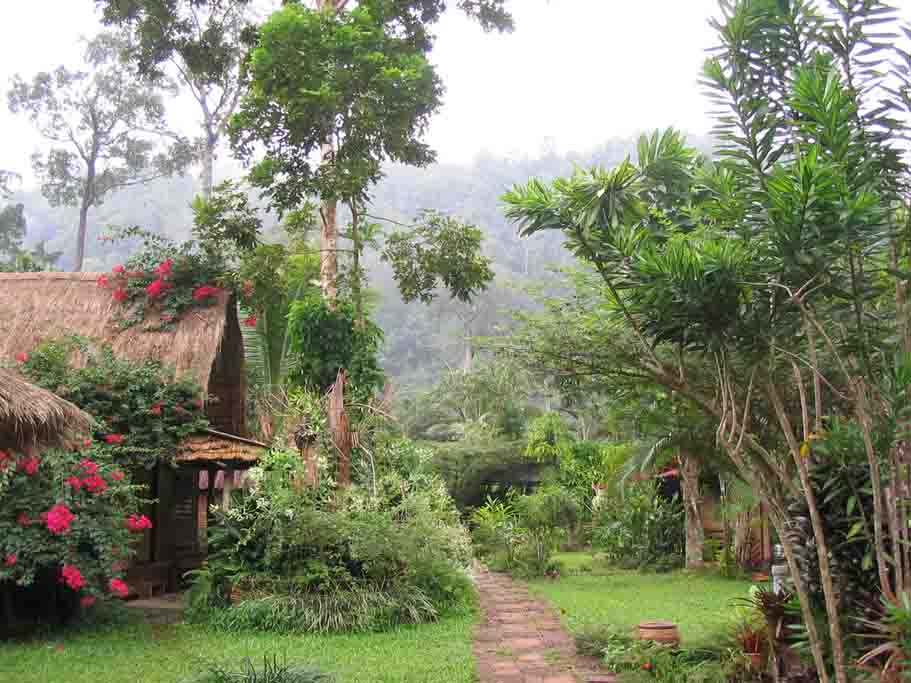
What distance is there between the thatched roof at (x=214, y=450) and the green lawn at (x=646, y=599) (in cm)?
419

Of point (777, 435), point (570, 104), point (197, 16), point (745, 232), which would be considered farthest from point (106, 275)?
point (570, 104)

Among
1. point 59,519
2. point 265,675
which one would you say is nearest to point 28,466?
point 59,519

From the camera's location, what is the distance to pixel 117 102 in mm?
25141

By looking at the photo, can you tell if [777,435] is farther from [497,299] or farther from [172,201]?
[172,201]

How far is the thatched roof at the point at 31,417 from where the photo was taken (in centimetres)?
633

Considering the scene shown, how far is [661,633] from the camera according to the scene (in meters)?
6.86

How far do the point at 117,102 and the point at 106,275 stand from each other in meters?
14.9

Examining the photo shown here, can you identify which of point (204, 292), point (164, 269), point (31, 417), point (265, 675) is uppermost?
point (164, 269)

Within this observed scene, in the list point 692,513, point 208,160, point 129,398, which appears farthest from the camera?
point 208,160

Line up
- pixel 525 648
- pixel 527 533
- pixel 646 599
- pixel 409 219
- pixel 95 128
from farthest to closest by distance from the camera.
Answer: pixel 409 219 → pixel 95 128 → pixel 527 533 → pixel 646 599 → pixel 525 648

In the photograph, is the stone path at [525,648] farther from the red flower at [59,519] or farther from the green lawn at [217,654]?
the red flower at [59,519]

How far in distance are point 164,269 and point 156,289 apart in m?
0.33

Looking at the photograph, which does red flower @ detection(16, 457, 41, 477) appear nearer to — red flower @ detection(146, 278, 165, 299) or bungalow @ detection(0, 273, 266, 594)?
bungalow @ detection(0, 273, 266, 594)

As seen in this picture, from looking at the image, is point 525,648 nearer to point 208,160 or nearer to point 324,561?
point 324,561
